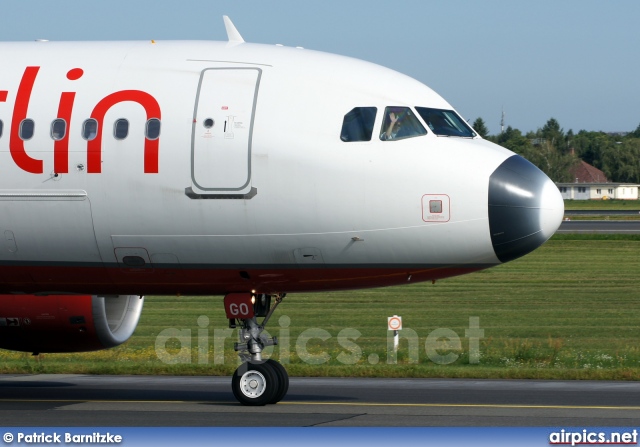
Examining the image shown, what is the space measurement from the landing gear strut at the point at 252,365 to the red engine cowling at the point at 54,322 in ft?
8.66

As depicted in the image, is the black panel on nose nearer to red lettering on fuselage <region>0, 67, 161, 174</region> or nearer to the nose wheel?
the nose wheel

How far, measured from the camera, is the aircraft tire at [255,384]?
18188 mm

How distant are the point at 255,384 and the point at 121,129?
4368mm

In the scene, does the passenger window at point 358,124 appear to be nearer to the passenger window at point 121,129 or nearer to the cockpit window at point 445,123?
the cockpit window at point 445,123

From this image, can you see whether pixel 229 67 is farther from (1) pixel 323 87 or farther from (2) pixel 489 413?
(2) pixel 489 413

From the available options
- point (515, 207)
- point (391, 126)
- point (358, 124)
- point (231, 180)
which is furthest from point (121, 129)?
point (515, 207)

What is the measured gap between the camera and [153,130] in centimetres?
1750

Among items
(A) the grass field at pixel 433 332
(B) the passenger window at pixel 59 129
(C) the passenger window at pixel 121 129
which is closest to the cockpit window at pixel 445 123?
(C) the passenger window at pixel 121 129

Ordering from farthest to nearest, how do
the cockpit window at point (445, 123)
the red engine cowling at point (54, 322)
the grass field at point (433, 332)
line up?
1. the grass field at point (433, 332)
2. the red engine cowling at point (54, 322)
3. the cockpit window at point (445, 123)

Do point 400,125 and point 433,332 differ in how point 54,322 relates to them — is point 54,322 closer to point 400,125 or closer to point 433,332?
point 400,125

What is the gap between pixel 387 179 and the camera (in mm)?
16875

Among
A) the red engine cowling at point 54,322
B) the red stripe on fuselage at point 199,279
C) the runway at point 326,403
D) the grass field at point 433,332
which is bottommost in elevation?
the runway at point 326,403

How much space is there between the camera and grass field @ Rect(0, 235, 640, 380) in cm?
2483

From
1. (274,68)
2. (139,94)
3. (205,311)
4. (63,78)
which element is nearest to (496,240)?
(274,68)
